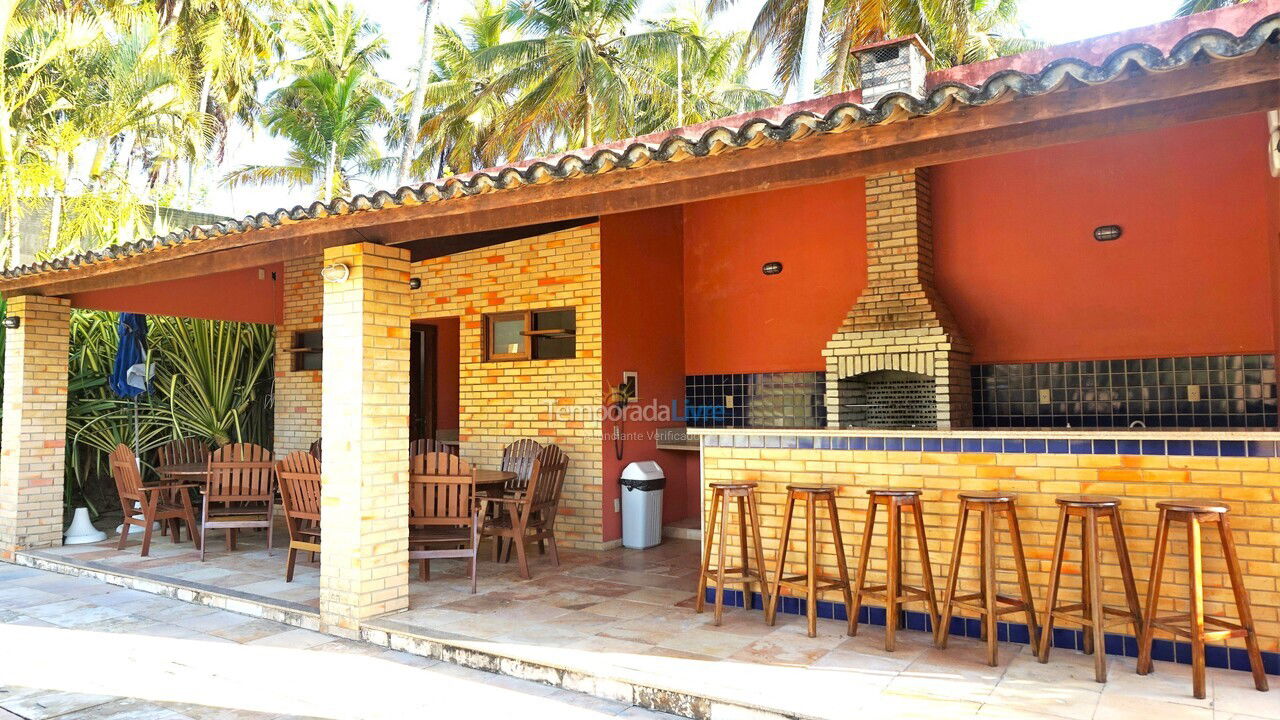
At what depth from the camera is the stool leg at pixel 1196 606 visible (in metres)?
3.34

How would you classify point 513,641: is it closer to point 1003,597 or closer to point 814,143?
point 1003,597

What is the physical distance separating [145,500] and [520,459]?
10.5 ft

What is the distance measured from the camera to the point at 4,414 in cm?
735

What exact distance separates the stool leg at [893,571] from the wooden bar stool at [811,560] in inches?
13.0

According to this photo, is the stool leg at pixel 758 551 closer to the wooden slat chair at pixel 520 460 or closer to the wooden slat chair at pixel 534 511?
the wooden slat chair at pixel 534 511

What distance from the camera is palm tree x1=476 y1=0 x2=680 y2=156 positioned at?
15383mm

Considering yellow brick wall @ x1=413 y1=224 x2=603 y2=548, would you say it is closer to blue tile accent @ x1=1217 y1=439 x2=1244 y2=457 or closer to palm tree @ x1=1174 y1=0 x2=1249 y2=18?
blue tile accent @ x1=1217 y1=439 x2=1244 y2=457

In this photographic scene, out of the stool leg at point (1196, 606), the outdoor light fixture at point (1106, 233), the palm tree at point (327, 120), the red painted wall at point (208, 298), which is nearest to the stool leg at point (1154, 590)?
the stool leg at point (1196, 606)

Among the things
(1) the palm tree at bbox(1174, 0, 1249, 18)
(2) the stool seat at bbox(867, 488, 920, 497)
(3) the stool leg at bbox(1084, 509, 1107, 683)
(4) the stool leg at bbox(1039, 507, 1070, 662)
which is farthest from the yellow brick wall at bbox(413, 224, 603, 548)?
(1) the palm tree at bbox(1174, 0, 1249, 18)

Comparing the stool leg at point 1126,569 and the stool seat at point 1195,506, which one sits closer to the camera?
the stool seat at point 1195,506

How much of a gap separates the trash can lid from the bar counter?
6.97ft

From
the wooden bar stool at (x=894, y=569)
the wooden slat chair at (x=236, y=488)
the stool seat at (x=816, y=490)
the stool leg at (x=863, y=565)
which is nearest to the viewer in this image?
the wooden bar stool at (x=894, y=569)

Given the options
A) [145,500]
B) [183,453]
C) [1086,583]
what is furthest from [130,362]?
[1086,583]

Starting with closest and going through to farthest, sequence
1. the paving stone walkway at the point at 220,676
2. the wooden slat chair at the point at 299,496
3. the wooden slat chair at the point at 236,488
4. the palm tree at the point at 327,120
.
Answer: the paving stone walkway at the point at 220,676 < the wooden slat chair at the point at 299,496 < the wooden slat chair at the point at 236,488 < the palm tree at the point at 327,120
